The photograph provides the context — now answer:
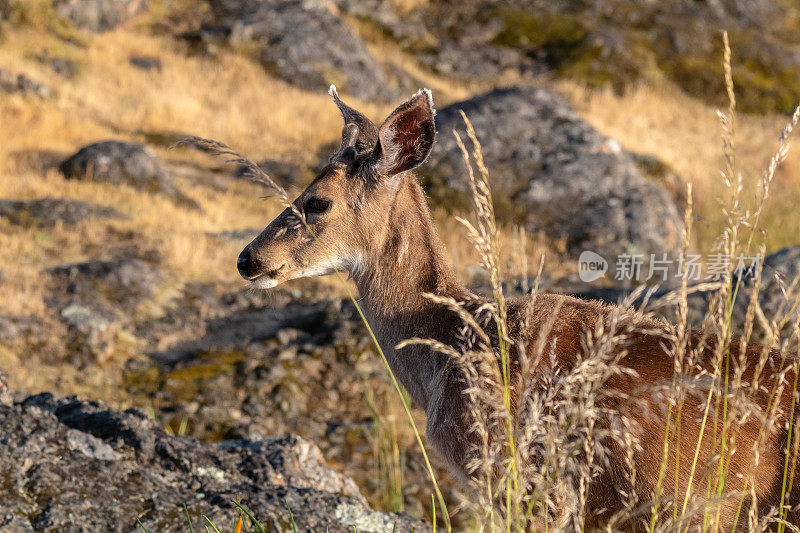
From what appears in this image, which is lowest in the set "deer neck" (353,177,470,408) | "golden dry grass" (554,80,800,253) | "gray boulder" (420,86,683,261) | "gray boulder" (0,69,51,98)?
"golden dry grass" (554,80,800,253)

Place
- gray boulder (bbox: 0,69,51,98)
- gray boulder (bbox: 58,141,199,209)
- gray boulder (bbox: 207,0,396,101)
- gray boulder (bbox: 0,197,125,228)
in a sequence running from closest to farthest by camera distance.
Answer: gray boulder (bbox: 0,197,125,228), gray boulder (bbox: 58,141,199,209), gray boulder (bbox: 0,69,51,98), gray boulder (bbox: 207,0,396,101)

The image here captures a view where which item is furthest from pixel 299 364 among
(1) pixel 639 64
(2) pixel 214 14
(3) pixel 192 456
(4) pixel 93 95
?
(1) pixel 639 64

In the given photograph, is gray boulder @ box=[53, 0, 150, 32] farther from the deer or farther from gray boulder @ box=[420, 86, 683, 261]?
the deer

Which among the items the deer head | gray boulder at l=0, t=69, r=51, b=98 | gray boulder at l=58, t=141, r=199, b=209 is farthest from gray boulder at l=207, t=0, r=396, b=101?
the deer head

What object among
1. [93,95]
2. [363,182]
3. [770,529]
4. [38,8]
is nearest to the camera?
[770,529]

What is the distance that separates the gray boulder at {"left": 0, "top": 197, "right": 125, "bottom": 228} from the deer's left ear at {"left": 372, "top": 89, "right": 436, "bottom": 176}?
8927mm

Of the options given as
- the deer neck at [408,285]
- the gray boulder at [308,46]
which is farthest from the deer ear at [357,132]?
the gray boulder at [308,46]

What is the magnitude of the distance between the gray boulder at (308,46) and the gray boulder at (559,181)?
8513mm

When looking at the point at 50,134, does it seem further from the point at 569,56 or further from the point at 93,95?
the point at 569,56

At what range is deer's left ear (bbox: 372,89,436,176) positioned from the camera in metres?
3.72

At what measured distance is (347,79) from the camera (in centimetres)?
2281

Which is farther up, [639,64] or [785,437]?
[785,437]

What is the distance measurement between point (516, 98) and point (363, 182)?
11.4m

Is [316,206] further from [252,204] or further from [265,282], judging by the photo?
[252,204]
